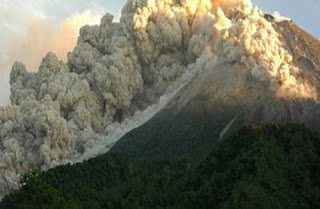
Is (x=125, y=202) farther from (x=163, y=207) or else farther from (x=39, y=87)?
(x=39, y=87)

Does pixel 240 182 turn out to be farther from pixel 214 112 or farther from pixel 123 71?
pixel 123 71

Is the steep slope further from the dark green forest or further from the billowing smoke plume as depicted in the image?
the dark green forest

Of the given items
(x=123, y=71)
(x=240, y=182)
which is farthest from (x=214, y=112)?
(x=240, y=182)

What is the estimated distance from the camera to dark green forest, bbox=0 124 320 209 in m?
61.8

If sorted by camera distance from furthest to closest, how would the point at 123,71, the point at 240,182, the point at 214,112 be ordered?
the point at 123,71
the point at 214,112
the point at 240,182

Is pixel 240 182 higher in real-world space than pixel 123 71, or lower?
lower

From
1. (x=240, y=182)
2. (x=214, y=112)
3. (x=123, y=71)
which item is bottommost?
(x=240, y=182)

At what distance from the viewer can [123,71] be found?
114 metres

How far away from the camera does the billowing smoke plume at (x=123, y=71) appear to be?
105375 millimetres

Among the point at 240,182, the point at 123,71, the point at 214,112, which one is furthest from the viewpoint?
the point at 123,71

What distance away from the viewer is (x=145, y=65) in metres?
118

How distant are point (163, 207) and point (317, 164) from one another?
14.4 m

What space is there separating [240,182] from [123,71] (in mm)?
53880

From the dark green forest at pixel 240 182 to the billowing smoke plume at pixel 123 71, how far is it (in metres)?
19.6
